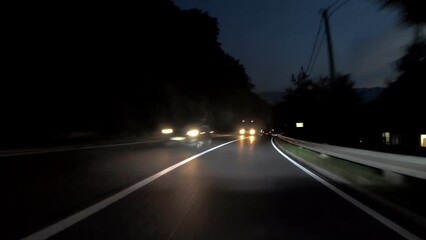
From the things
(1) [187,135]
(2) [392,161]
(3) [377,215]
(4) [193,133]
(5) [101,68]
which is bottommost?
(3) [377,215]

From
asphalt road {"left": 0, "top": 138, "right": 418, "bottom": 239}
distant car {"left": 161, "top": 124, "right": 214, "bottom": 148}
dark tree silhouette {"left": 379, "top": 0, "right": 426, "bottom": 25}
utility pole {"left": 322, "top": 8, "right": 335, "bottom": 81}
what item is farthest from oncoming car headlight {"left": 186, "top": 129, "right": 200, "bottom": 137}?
dark tree silhouette {"left": 379, "top": 0, "right": 426, "bottom": 25}

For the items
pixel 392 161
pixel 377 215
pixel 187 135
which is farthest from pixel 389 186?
pixel 187 135

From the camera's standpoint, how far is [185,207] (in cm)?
975

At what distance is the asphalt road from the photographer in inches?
291

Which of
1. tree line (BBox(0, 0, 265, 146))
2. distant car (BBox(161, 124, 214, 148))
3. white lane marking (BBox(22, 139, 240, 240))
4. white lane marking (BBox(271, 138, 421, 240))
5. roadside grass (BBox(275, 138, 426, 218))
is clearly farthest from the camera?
distant car (BBox(161, 124, 214, 148))

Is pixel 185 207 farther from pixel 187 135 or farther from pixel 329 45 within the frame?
pixel 187 135

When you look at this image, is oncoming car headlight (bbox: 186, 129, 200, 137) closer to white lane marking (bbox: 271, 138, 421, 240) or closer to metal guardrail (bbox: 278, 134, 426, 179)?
metal guardrail (bbox: 278, 134, 426, 179)

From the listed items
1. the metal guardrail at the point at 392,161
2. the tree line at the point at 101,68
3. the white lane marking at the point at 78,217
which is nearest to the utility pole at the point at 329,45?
the metal guardrail at the point at 392,161

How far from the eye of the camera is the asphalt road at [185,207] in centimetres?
738

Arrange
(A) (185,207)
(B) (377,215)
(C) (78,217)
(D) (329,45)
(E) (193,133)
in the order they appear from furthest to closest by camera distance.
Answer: (E) (193,133)
(D) (329,45)
(A) (185,207)
(B) (377,215)
(C) (78,217)

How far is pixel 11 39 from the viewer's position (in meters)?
34.5

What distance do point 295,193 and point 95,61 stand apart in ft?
119

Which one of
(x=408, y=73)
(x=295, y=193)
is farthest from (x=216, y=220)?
(x=408, y=73)

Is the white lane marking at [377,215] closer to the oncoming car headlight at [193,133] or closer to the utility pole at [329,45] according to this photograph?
the utility pole at [329,45]
